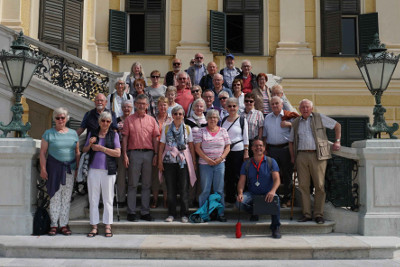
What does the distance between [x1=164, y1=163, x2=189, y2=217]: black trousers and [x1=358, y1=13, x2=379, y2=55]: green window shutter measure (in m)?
8.03

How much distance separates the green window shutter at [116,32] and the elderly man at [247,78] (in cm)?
504

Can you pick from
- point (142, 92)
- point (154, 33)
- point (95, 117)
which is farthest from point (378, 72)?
point (154, 33)

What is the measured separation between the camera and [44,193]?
21.6 feet

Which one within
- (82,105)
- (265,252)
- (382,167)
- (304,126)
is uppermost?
(82,105)

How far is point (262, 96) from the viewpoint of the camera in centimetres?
763

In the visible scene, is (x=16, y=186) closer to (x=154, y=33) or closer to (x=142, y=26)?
(x=154, y=33)

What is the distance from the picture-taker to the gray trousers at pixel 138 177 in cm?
639

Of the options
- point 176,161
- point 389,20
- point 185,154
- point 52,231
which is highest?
point 389,20

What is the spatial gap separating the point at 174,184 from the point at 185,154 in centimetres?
46

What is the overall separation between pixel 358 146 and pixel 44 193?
4736mm

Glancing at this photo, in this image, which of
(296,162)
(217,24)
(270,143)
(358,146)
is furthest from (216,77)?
(217,24)

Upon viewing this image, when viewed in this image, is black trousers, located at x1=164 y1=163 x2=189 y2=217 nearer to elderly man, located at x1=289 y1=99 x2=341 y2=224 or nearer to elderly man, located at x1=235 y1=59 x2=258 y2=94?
elderly man, located at x1=289 y1=99 x2=341 y2=224

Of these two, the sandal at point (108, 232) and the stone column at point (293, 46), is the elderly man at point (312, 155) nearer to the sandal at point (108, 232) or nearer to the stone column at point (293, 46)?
the sandal at point (108, 232)

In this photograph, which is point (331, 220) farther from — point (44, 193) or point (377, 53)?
point (44, 193)
